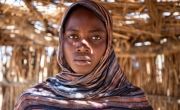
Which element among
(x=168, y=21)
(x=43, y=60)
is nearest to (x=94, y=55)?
(x=168, y=21)

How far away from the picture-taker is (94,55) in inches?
86.5

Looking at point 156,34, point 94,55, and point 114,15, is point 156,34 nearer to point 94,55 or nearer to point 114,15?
point 114,15

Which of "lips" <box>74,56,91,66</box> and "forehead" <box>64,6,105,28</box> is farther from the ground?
"forehead" <box>64,6,105,28</box>

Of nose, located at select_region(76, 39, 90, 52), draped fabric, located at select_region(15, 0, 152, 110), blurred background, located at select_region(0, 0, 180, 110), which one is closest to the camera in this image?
nose, located at select_region(76, 39, 90, 52)

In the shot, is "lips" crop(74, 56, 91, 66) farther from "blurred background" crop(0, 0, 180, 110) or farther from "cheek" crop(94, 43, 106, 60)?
"blurred background" crop(0, 0, 180, 110)

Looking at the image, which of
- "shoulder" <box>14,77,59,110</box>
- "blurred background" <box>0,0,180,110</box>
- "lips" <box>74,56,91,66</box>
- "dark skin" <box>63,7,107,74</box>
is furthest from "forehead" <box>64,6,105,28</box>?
"blurred background" <box>0,0,180,110</box>

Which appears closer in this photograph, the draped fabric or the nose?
the nose

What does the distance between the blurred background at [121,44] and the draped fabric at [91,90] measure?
1505 millimetres

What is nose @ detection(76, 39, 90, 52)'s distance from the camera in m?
2.15

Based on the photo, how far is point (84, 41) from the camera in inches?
86.0

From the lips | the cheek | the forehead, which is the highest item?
the forehead

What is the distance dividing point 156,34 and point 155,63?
1.84ft

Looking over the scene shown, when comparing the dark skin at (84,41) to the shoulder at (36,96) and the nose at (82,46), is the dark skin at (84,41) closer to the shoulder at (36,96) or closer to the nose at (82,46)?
the nose at (82,46)

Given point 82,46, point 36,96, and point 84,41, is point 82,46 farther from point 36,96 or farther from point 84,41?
point 36,96
